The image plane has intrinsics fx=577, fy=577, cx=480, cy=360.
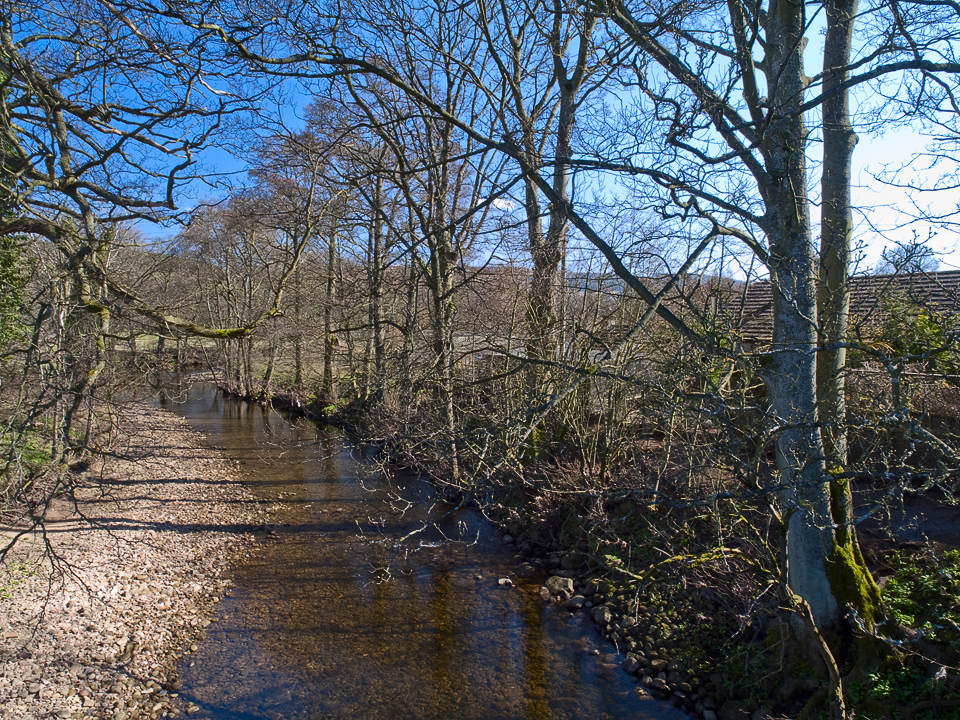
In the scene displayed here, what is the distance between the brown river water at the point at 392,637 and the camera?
5914 mm

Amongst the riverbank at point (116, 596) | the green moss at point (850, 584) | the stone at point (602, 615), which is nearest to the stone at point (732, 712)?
the green moss at point (850, 584)

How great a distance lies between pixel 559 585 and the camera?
27.0ft

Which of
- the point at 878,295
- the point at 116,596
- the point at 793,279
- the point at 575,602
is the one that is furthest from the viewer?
the point at 575,602

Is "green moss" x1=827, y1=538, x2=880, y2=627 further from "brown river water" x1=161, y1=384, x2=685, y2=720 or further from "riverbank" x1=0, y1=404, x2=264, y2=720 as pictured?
"riverbank" x1=0, y1=404, x2=264, y2=720

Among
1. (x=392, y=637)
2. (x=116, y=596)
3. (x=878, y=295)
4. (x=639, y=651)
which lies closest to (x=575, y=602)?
(x=639, y=651)

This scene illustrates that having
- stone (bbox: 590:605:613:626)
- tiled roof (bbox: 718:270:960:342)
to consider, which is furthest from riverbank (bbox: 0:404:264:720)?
tiled roof (bbox: 718:270:960:342)

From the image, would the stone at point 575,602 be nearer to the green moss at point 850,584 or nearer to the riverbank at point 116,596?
the green moss at point 850,584

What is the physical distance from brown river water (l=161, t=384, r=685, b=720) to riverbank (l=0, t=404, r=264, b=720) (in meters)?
0.37

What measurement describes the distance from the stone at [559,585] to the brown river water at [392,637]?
252 millimetres

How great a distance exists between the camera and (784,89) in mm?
5230

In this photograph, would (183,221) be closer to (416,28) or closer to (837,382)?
(416,28)

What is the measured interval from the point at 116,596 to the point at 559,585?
5846 mm

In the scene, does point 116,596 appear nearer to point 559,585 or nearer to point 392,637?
Result: point 392,637

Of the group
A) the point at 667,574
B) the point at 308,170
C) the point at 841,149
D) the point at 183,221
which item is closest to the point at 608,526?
the point at 667,574
